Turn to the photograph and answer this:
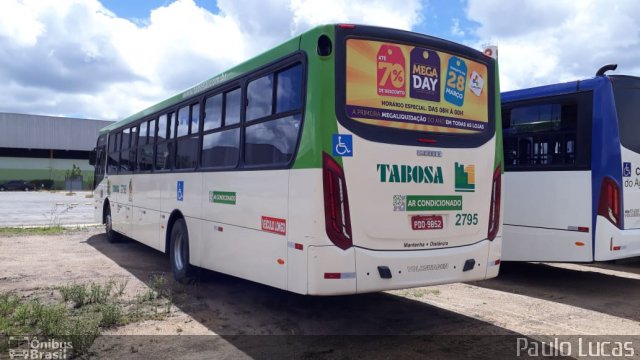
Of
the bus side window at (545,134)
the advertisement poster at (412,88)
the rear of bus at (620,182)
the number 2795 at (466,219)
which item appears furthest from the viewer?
the bus side window at (545,134)

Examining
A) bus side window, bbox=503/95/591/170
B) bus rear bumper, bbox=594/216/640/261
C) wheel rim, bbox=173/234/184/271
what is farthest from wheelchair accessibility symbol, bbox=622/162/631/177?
wheel rim, bbox=173/234/184/271

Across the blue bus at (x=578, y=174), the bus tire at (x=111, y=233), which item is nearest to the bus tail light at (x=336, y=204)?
the blue bus at (x=578, y=174)

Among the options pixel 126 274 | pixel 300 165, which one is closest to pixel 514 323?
pixel 300 165

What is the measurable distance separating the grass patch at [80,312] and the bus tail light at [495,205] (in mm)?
4103

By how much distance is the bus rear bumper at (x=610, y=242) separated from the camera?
7.66 meters

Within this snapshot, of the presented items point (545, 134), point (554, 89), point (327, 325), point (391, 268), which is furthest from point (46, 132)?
point (391, 268)

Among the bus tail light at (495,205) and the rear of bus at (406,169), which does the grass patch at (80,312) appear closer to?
the rear of bus at (406,169)

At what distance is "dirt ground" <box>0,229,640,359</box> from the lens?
5.36m

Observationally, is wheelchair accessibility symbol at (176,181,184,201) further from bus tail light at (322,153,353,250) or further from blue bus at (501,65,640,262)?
blue bus at (501,65,640,262)

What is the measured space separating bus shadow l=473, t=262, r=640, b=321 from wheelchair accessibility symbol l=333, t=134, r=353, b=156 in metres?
4.38

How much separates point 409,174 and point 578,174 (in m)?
3.74

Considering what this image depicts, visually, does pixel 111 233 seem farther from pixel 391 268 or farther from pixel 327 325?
pixel 391 268

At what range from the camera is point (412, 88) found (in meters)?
5.62

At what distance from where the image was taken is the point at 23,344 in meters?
5.31
